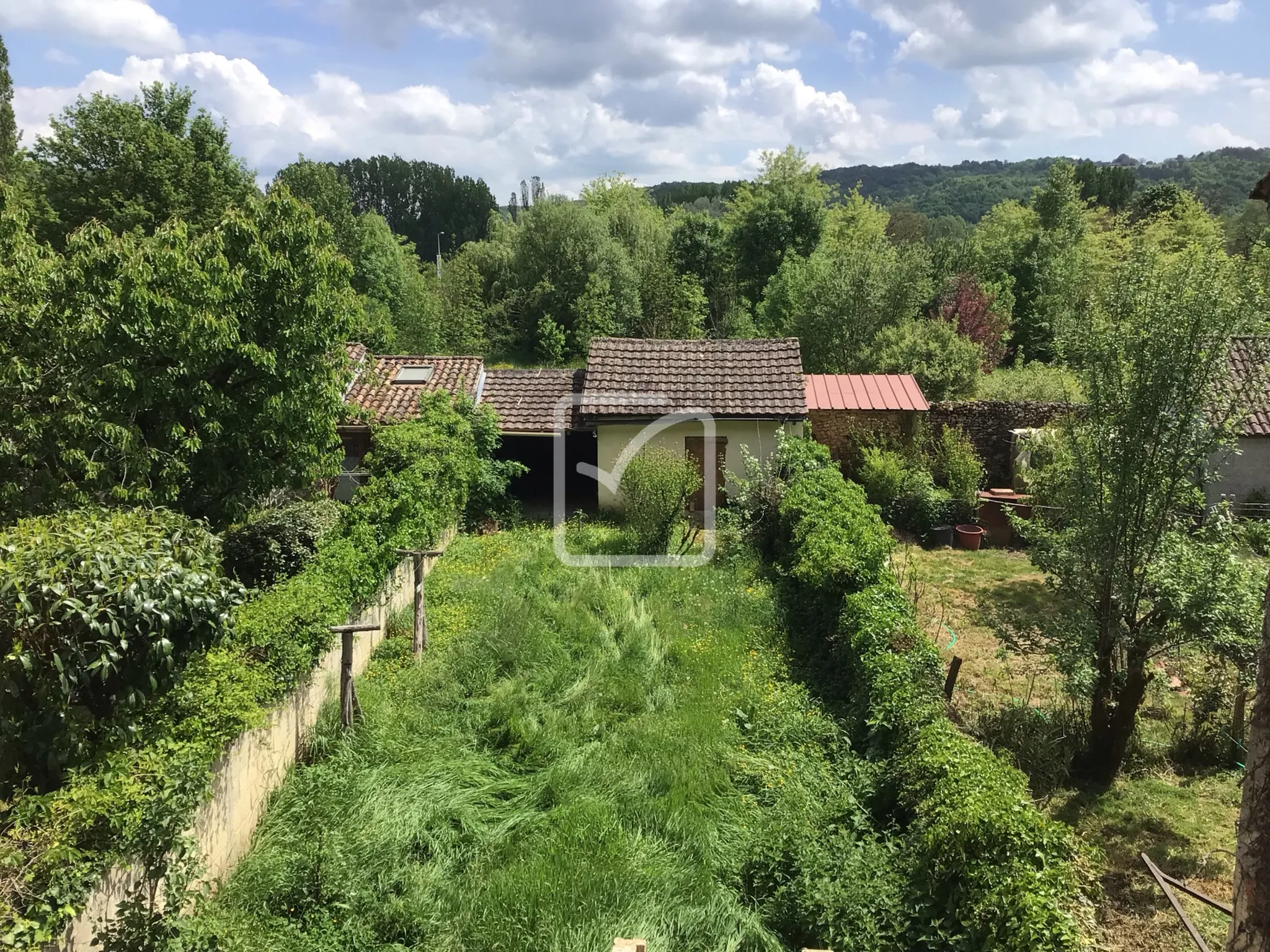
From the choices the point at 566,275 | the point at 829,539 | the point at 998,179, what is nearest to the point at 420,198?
the point at 566,275

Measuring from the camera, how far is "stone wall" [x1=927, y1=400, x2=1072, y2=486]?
19.5 m

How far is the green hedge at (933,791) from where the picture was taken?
4742mm

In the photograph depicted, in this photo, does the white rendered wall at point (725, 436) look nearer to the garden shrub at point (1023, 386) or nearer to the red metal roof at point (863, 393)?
the red metal roof at point (863, 393)

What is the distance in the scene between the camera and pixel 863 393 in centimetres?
1941

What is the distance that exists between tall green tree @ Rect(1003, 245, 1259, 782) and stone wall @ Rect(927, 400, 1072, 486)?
1173 cm

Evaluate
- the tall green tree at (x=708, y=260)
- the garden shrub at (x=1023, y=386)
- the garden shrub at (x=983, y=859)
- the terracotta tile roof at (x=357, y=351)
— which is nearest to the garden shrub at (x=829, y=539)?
the garden shrub at (x=983, y=859)

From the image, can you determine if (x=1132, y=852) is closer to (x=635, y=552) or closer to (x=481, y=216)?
(x=635, y=552)

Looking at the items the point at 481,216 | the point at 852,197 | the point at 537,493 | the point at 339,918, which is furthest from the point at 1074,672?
the point at 481,216

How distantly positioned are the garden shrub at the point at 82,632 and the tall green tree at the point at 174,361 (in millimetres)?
3728

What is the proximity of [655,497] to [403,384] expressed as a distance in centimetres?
798

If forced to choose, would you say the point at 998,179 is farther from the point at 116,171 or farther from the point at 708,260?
the point at 116,171

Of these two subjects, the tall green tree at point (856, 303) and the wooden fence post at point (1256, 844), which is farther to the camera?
the tall green tree at point (856, 303)

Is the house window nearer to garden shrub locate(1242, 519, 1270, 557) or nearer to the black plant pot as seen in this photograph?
the black plant pot

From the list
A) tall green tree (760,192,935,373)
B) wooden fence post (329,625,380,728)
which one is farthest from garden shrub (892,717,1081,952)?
tall green tree (760,192,935,373)
